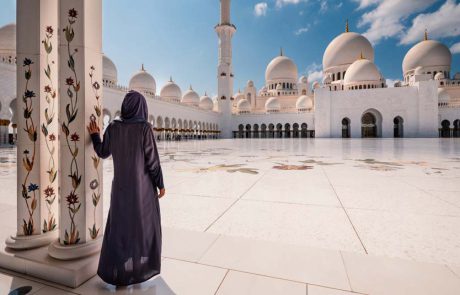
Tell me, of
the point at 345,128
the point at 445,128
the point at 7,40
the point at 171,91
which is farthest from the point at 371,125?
the point at 7,40

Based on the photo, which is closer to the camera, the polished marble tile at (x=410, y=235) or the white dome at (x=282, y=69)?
the polished marble tile at (x=410, y=235)

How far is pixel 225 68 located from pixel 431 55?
21644mm

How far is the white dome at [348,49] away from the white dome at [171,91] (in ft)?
54.9

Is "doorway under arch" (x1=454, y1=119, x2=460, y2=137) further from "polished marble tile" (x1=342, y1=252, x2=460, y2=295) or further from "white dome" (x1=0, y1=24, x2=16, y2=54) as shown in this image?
"white dome" (x1=0, y1=24, x2=16, y2=54)

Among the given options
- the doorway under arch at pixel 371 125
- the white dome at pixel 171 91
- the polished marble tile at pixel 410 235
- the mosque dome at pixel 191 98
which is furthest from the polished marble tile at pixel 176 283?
the mosque dome at pixel 191 98

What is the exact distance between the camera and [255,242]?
144cm

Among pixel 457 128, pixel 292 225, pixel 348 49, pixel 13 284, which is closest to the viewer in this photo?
pixel 13 284

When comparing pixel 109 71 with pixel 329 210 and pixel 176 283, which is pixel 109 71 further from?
pixel 176 283

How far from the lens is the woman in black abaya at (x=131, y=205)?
1.10 metres

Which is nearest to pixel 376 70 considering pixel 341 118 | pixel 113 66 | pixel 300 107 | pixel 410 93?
pixel 410 93

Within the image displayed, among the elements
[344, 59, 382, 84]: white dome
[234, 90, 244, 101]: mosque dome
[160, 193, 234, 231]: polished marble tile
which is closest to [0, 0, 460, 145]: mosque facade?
[344, 59, 382, 84]: white dome

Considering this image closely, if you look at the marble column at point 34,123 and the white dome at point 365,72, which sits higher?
the white dome at point 365,72

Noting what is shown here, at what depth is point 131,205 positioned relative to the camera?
111 centimetres

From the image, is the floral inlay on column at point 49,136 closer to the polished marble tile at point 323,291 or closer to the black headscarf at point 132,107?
the black headscarf at point 132,107
